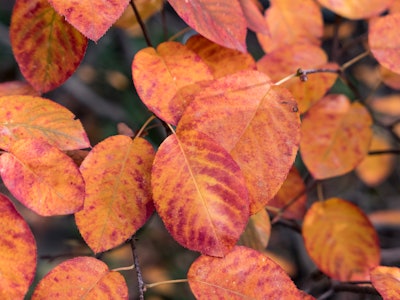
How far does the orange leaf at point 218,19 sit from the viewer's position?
1.79 feet

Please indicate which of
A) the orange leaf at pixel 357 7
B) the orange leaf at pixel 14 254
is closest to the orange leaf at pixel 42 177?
the orange leaf at pixel 14 254

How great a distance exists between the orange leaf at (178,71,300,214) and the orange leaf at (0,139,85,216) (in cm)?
11

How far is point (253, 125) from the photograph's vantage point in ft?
1.77

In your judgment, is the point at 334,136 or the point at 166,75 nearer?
the point at 166,75

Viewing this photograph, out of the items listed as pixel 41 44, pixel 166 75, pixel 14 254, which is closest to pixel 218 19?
pixel 166 75

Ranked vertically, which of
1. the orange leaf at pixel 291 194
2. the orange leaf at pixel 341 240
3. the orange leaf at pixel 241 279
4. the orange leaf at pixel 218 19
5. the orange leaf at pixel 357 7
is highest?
the orange leaf at pixel 218 19

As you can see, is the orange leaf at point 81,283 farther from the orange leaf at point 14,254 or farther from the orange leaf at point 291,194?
the orange leaf at point 291,194

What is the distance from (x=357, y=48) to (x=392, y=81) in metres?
1.21

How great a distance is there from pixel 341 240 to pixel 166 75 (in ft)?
1.12

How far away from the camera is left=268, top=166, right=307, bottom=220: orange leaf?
80cm

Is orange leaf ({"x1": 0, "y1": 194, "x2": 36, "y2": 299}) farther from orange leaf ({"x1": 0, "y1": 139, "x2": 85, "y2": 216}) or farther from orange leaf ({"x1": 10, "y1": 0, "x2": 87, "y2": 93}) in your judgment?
orange leaf ({"x1": 10, "y1": 0, "x2": 87, "y2": 93})

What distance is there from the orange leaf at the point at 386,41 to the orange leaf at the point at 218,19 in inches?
5.9

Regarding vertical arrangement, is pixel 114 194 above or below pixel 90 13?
below

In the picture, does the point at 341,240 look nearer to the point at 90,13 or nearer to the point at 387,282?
the point at 387,282
